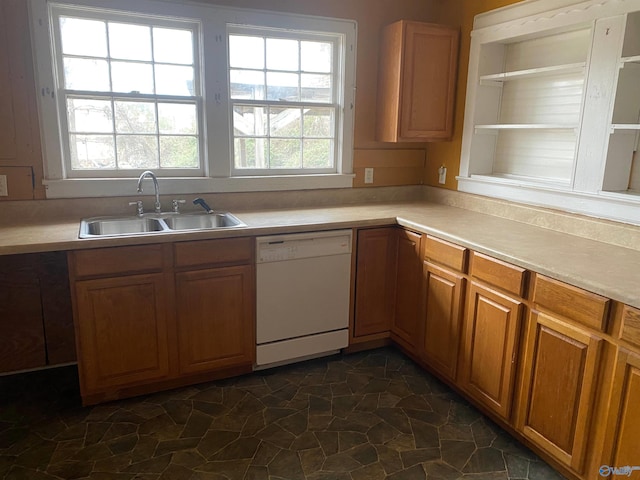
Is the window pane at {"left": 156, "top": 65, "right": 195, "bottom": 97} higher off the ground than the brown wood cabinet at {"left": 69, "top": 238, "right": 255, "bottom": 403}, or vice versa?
the window pane at {"left": 156, "top": 65, "right": 195, "bottom": 97}

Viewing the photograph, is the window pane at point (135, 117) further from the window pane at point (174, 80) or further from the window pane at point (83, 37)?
the window pane at point (83, 37)

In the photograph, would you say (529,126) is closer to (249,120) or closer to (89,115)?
(249,120)

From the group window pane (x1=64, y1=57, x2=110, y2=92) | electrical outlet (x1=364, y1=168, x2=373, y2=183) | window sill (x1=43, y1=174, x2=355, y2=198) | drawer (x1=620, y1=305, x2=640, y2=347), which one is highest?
window pane (x1=64, y1=57, x2=110, y2=92)

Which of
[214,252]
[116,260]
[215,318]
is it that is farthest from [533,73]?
[116,260]

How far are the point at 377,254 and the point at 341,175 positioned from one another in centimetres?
75

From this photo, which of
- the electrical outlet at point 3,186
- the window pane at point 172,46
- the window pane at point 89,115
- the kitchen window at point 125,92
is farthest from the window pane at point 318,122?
the electrical outlet at point 3,186

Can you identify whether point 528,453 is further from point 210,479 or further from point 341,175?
point 341,175

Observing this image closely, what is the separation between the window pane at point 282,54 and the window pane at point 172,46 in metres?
0.52

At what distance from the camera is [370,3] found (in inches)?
129

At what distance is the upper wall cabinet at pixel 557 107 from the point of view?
2.32 m

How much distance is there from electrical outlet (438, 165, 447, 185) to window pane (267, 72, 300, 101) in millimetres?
1190

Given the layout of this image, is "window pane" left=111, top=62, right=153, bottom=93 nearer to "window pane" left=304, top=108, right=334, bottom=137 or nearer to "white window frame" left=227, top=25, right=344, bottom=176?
"white window frame" left=227, top=25, right=344, bottom=176

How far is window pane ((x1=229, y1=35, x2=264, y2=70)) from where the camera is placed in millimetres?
3006

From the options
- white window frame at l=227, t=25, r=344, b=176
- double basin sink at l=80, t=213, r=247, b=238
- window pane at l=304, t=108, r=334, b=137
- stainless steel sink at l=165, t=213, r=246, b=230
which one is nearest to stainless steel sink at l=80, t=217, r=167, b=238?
double basin sink at l=80, t=213, r=247, b=238
